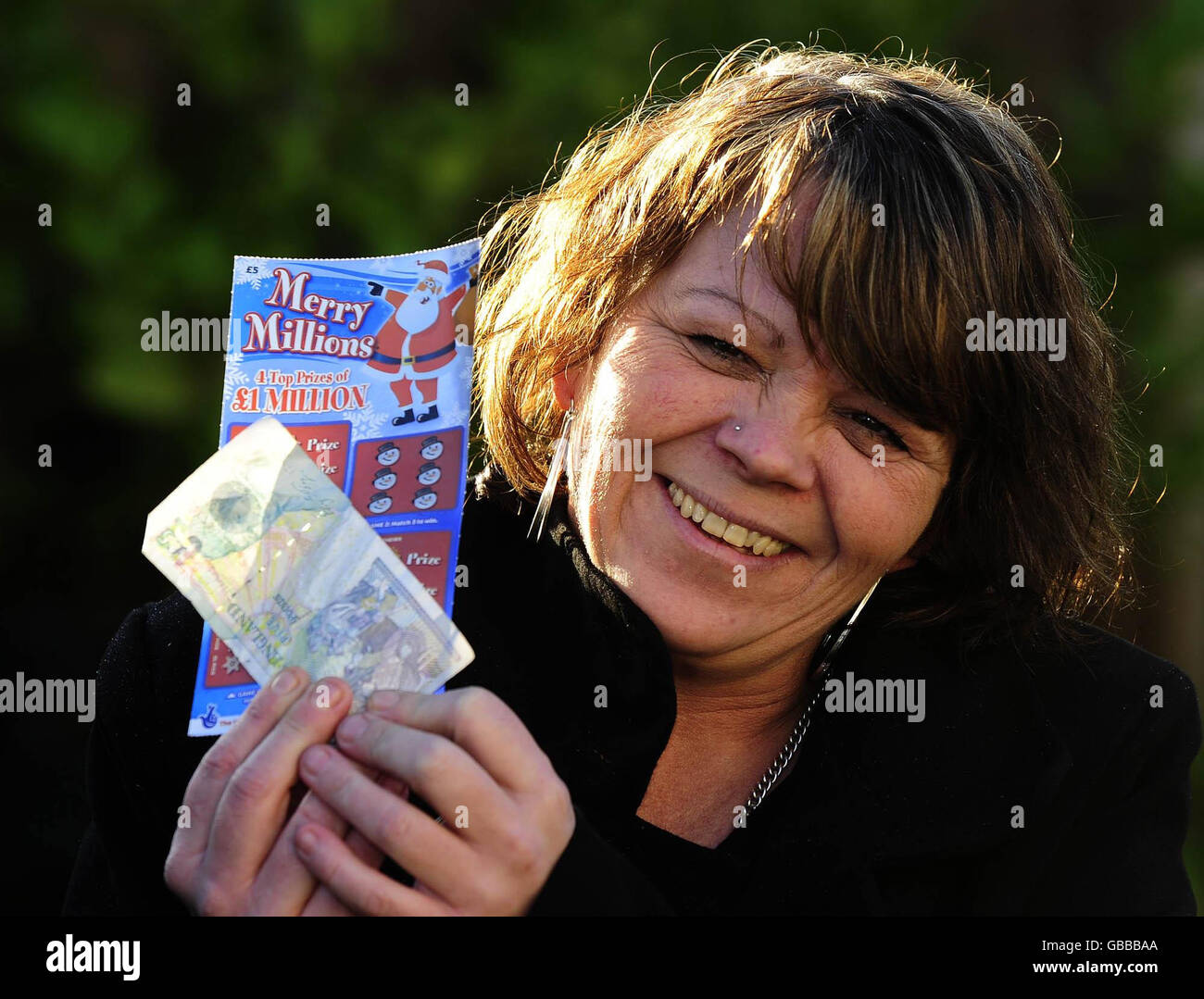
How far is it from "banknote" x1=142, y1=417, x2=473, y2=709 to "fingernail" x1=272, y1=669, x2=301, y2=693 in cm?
8

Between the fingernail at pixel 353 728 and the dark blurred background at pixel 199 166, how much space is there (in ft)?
8.41

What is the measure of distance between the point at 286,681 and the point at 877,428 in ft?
3.87

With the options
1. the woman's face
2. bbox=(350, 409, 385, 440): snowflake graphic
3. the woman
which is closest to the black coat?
the woman

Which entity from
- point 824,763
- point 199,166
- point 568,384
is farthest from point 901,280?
point 199,166

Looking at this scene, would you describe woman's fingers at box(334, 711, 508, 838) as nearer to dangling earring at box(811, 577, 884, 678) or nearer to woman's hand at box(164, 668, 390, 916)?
woman's hand at box(164, 668, 390, 916)

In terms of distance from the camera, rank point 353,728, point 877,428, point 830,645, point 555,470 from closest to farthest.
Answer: point 353,728
point 877,428
point 555,470
point 830,645

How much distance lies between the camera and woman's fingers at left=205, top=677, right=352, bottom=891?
204 centimetres

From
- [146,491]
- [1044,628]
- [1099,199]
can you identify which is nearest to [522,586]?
[1044,628]

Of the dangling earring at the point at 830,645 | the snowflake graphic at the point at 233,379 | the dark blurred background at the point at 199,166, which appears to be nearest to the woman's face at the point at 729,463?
the dangling earring at the point at 830,645

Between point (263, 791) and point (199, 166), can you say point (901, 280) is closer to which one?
point (263, 791)

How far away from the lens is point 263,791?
6.70 ft

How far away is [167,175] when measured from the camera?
4.70m

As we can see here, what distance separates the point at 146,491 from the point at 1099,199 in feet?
12.6
